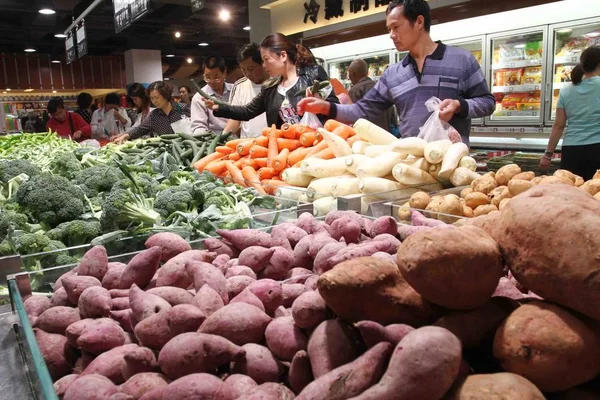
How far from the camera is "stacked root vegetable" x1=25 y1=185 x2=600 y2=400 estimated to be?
576 millimetres

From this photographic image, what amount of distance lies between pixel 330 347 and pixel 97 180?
1.88 m

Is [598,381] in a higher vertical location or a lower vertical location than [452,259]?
lower

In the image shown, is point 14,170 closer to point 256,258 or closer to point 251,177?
point 251,177

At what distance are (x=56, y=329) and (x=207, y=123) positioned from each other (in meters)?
3.99

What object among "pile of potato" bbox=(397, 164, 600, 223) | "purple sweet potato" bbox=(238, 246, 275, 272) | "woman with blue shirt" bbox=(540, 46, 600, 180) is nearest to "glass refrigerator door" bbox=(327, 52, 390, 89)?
"woman with blue shirt" bbox=(540, 46, 600, 180)

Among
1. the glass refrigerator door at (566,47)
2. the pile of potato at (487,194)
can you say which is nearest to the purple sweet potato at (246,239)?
the pile of potato at (487,194)

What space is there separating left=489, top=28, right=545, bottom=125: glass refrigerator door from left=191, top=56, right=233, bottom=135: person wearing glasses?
2813mm

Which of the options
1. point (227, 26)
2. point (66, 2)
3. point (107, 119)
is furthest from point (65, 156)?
point (227, 26)

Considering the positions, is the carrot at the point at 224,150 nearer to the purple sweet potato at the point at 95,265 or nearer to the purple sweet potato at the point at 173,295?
the purple sweet potato at the point at 95,265

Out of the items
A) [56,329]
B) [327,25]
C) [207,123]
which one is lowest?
[56,329]

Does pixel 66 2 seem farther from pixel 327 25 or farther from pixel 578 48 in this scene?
pixel 578 48

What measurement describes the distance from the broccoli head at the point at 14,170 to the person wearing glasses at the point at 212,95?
2027 millimetres

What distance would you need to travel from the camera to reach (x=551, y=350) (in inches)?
22.5

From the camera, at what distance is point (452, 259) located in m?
0.63
